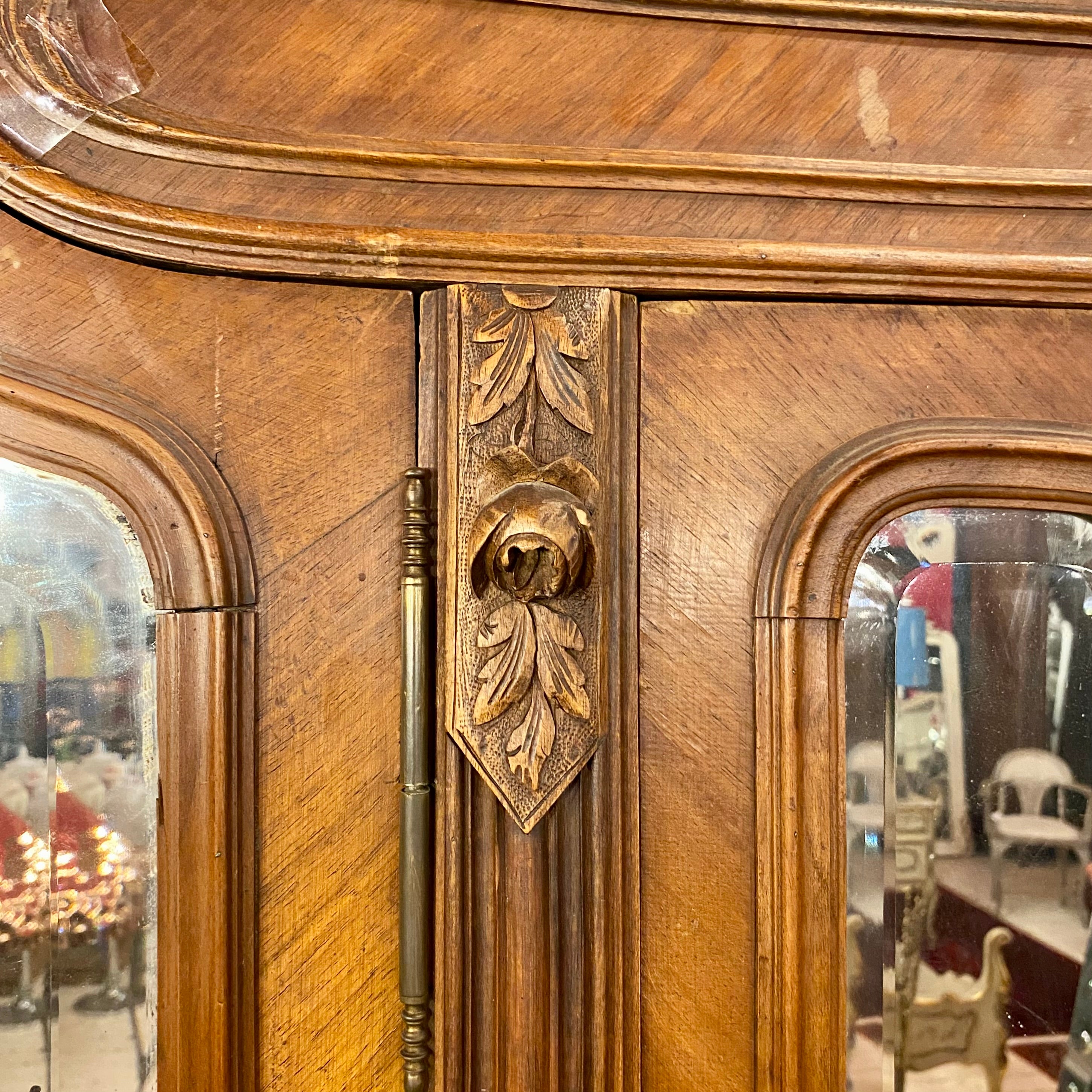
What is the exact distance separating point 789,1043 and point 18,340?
0.91 metres

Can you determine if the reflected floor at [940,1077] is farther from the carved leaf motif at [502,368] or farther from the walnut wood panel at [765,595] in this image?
the carved leaf motif at [502,368]

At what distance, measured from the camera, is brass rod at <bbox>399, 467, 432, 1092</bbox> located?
0.80m

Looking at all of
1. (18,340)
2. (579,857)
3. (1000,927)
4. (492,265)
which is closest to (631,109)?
(492,265)

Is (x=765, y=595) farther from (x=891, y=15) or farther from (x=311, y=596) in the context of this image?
(x=891, y=15)

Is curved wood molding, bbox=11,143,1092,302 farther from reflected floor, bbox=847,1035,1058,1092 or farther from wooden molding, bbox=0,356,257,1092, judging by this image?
reflected floor, bbox=847,1035,1058,1092

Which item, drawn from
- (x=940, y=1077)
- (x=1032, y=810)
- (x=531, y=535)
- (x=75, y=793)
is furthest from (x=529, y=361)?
(x=940, y=1077)

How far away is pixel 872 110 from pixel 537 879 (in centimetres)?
77

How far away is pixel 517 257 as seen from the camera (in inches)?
32.0

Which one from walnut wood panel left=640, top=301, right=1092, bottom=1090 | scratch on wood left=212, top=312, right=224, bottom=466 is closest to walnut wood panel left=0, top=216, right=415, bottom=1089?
scratch on wood left=212, top=312, right=224, bottom=466

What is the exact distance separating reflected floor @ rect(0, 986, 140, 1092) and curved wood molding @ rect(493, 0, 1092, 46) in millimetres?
963

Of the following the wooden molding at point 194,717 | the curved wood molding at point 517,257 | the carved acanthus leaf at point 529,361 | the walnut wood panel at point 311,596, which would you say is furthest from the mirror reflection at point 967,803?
the wooden molding at point 194,717

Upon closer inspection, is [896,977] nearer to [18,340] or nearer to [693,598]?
[693,598]

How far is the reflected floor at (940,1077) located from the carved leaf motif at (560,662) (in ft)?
1.42

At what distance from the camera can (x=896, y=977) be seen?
34.3 inches
